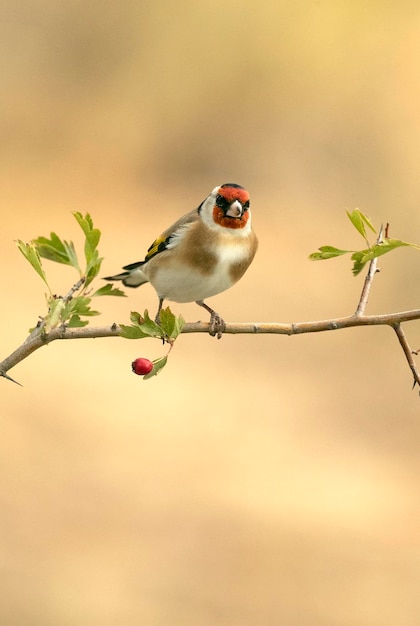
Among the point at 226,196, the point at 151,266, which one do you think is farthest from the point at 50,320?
the point at 151,266

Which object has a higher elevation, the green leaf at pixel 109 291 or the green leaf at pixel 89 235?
the green leaf at pixel 89 235

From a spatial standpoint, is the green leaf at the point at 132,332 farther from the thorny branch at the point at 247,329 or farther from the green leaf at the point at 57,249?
the green leaf at the point at 57,249

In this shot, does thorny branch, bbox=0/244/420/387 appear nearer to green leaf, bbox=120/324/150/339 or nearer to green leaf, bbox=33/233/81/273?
green leaf, bbox=120/324/150/339

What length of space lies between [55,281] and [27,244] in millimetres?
8158

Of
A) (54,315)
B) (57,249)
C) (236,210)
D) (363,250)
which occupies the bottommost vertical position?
(54,315)

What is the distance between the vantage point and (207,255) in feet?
8.18

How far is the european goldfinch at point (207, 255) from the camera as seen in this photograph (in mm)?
2455

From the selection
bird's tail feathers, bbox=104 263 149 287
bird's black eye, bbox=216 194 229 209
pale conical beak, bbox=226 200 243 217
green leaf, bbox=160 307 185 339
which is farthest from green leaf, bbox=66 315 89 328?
bird's tail feathers, bbox=104 263 149 287

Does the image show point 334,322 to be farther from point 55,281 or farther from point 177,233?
point 55,281

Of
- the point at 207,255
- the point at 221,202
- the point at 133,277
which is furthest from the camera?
the point at 133,277

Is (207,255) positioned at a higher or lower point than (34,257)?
higher

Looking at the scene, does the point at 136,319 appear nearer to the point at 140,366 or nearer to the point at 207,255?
the point at 140,366

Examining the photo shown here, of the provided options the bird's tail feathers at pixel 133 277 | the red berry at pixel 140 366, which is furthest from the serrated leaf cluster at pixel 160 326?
the bird's tail feathers at pixel 133 277

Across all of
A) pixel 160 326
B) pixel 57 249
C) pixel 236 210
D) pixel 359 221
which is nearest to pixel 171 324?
pixel 160 326
